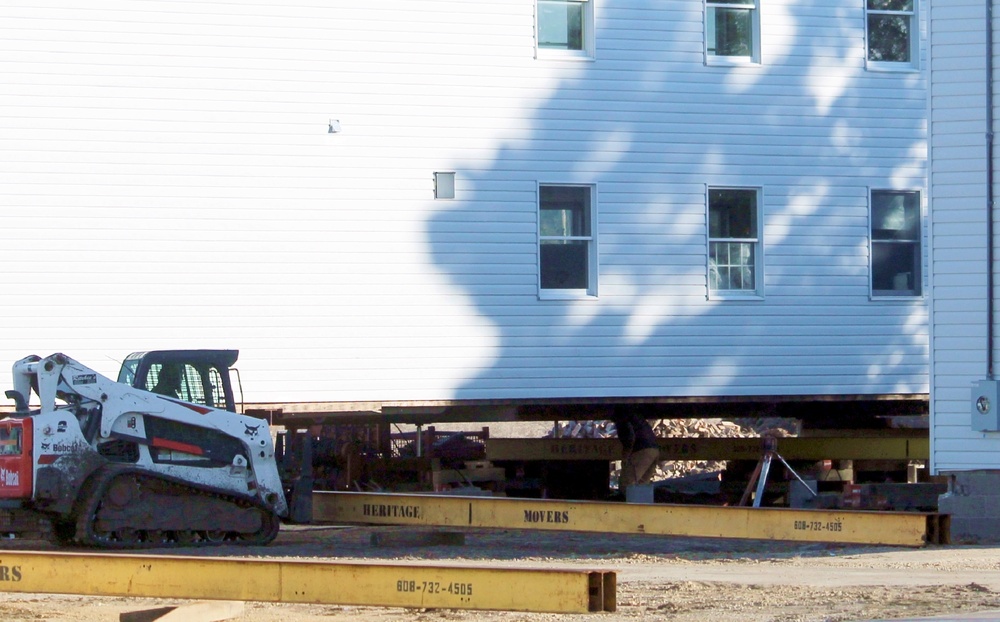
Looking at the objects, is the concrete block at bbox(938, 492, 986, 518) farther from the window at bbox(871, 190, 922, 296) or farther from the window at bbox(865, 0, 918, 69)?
the window at bbox(865, 0, 918, 69)

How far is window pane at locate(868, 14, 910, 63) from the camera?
68.5 feet

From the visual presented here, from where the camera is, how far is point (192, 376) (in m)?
15.3

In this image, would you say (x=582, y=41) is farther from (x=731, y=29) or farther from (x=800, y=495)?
(x=800, y=495)

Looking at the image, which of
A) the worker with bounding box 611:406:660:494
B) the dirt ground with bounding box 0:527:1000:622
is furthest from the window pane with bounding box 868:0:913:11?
the dirt ground with bounding box 0:527:1000:622

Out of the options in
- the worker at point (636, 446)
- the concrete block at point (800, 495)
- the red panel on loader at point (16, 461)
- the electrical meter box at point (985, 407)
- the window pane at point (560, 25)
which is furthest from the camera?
the worker at point (636, 446)

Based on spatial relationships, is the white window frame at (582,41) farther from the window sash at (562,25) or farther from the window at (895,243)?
the window at (895,243)

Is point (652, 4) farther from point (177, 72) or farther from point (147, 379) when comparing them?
point (147, 379)

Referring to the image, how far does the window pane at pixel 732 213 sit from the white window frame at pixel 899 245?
1.74 metres

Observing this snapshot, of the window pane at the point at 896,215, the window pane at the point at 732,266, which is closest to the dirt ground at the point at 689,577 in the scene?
the window pane at the point at 732,266

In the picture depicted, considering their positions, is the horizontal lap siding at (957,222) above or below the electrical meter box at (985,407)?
above

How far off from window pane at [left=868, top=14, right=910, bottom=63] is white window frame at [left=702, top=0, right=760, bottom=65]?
179 centimetres

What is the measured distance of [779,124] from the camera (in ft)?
66.8

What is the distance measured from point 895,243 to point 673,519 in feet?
26.6

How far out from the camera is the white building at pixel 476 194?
17.5m
